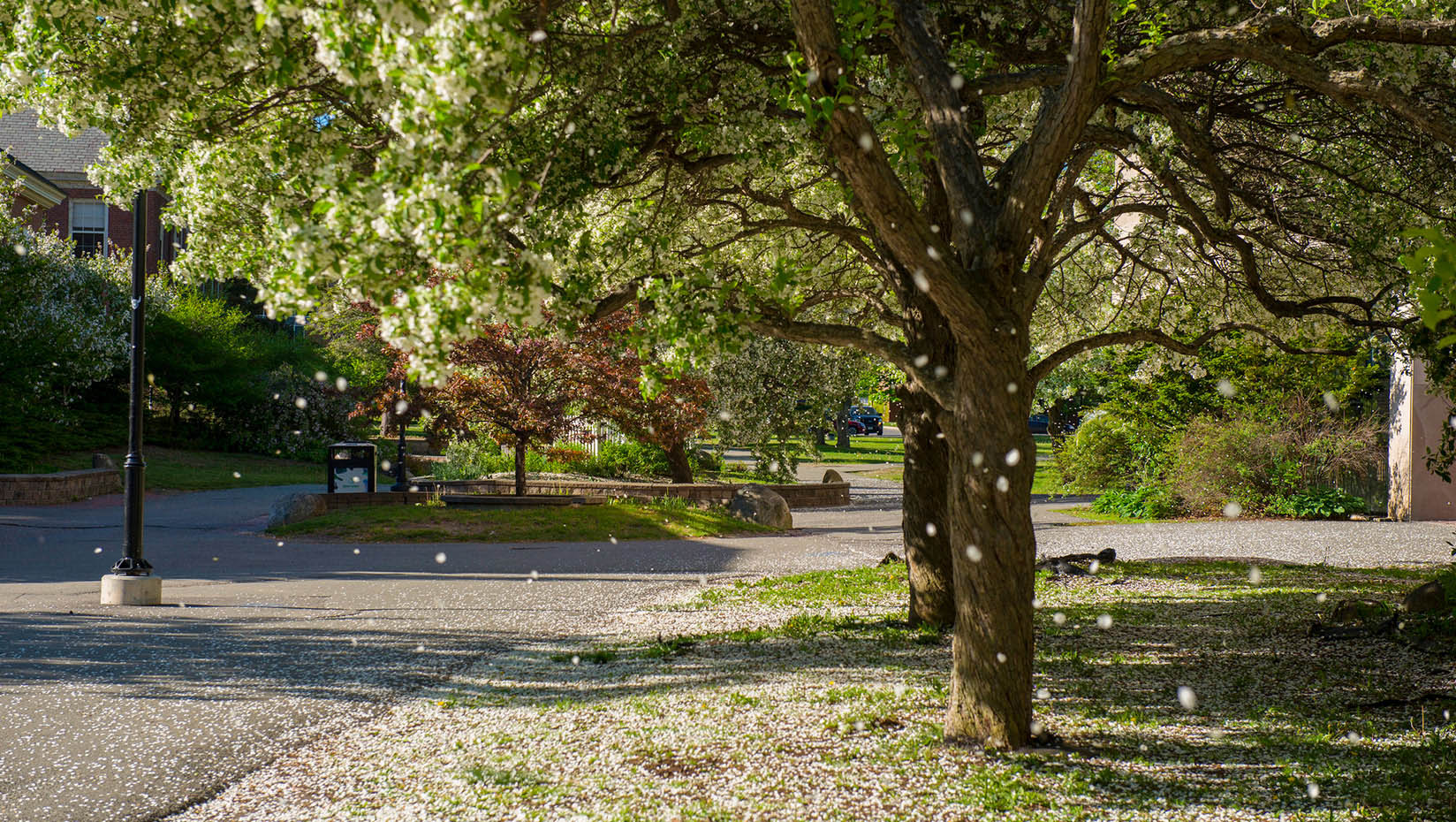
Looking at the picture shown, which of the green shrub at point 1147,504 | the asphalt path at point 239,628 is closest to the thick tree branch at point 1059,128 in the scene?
the asphalt path at point 239,628

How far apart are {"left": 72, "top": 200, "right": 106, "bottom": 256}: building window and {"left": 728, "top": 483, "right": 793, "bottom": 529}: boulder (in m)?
32.4

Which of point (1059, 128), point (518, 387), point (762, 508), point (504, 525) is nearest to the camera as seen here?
point (1059, 128)

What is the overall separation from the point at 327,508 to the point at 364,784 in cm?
1446

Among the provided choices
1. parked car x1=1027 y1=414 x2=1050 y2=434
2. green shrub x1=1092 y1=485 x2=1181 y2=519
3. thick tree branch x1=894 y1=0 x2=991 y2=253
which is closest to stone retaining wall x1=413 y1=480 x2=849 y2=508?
green shrub x1=1092 y1=485 x2=1181 y2=519

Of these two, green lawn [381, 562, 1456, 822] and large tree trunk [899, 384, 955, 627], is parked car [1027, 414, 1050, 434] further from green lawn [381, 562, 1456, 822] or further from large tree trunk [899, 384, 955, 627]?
green lawn [381, 562, 1456, 822]

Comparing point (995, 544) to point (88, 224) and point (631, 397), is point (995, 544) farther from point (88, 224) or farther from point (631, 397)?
point (88, 224)

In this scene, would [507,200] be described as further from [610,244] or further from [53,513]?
→ [53,513]

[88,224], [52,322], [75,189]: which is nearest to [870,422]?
[88,224]

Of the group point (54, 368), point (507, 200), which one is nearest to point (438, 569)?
point (507, 200)

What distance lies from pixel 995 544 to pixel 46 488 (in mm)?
20809

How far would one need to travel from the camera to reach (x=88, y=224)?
3947cm

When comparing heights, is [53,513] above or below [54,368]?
below

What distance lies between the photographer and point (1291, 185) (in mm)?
9398

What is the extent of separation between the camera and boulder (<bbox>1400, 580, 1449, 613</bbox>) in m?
7.95
